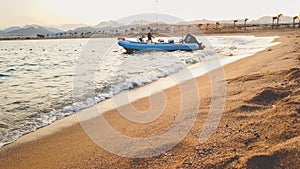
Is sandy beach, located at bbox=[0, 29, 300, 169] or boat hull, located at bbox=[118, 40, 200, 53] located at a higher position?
boat hull, located at bbox=[118, 40, 200, 53]

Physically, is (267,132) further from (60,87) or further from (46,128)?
(60,87)

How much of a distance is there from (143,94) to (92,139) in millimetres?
4170

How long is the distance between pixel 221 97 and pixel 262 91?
98 cm

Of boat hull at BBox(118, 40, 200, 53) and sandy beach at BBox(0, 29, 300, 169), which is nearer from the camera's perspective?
sandy beach at BBox(0, 29, 300, 169)

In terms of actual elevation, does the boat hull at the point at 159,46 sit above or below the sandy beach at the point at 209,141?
above

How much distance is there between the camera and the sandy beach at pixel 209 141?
3293 millimetres

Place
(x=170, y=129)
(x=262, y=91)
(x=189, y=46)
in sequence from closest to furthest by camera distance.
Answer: (x=170, y=129) < (x=262, y=91) < (x=189, y=46)

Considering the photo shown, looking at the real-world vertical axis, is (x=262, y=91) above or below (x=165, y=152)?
above

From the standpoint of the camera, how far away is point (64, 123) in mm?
6430

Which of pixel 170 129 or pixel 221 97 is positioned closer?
pixel 170 129

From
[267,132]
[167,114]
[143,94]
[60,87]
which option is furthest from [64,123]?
[60,87]

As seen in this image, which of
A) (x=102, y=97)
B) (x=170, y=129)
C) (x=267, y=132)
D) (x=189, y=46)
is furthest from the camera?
(x=189, y=46)

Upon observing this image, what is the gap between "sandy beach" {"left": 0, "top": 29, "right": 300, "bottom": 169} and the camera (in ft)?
→ 10.8

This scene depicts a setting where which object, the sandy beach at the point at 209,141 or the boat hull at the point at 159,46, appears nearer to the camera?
the sandy beach at the point at 209,141
